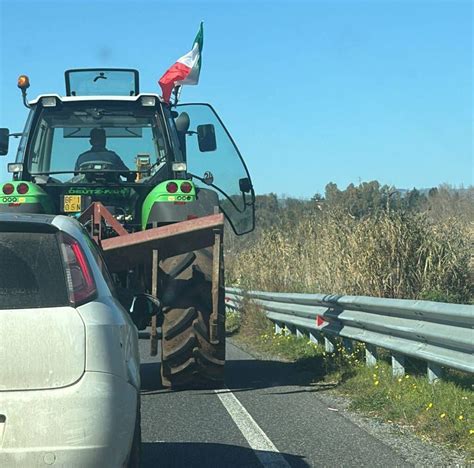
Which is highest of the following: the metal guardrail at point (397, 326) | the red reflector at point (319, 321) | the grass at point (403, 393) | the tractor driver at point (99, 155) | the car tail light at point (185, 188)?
the tractor driver at point (99, 155)

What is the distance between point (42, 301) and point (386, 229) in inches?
419

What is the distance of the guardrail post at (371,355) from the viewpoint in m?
9.27

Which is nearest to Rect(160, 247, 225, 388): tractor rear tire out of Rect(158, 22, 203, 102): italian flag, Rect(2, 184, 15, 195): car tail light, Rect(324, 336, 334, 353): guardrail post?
Rect(2, 184, 15, 195): car tail light

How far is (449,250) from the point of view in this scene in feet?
44.3

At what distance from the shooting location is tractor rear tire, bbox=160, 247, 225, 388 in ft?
27.0

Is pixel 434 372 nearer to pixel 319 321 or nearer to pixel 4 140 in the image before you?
pixel 319 321

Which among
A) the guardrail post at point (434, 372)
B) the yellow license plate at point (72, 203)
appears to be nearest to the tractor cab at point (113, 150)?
the yellow license plate at point (72, 203)

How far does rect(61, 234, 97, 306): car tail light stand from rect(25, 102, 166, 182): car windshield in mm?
5346

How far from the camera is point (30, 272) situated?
3.90m

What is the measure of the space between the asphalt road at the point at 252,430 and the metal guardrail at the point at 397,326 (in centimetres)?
88

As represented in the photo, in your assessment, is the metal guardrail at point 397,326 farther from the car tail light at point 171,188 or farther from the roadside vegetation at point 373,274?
the car tail light at point 171,188

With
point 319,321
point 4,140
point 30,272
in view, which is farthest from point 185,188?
point 30,272

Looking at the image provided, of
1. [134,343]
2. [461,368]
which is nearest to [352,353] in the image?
[461,368]

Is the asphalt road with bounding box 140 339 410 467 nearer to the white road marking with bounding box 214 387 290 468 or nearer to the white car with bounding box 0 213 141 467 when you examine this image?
the white road marking with bounding box 214 387 290 468
